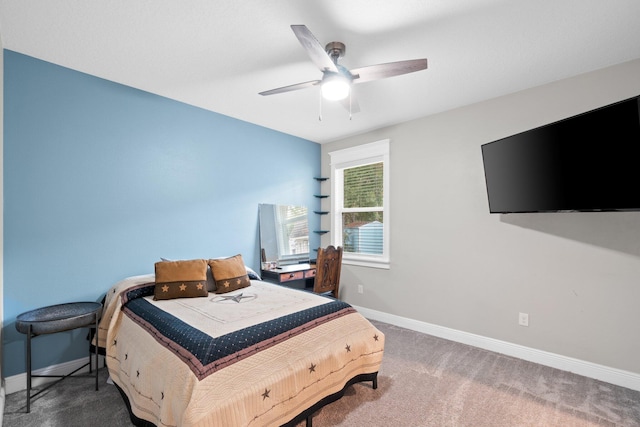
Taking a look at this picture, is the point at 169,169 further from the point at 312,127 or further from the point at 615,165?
the point at 615,165

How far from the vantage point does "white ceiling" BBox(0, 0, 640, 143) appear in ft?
5.83

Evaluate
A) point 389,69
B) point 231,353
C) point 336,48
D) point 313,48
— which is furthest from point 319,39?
point 231,353

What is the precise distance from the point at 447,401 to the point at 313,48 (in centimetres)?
251

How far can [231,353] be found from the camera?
155cm

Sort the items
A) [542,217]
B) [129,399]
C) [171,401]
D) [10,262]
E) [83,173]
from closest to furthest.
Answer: [171,401], [129,399], [10,262], [83,173], [542,217]

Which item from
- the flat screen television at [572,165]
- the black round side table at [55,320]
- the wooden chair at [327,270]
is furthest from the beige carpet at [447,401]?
the flat screen television at [572,165]

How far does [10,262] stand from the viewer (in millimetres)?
2207

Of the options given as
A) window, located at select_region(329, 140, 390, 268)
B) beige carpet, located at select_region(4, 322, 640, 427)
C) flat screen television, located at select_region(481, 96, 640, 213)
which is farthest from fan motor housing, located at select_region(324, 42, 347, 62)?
beige carpet, located at select_region(4, 322, 640, 427)

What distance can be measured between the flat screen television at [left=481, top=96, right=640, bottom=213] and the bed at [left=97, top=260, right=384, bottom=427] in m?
1.74

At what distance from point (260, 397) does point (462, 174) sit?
2837 millimetres

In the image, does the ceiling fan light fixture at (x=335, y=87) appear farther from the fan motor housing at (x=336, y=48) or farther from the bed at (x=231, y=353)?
the bed at (x=231, y=353)

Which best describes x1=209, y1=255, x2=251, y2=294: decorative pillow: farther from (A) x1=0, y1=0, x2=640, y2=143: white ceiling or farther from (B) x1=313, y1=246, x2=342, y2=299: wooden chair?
(A) x1=0, y1=0, x2=640, y2=143: white ceiling

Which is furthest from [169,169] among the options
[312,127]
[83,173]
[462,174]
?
[462,174]

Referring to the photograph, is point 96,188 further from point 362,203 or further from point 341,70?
point 362,203
